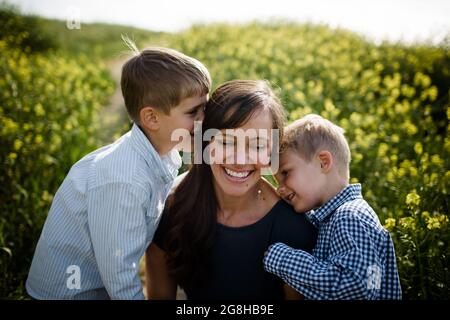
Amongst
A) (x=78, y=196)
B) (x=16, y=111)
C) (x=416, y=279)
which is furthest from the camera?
(x=16, y=111)

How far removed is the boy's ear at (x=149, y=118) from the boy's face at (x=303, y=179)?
662 mm

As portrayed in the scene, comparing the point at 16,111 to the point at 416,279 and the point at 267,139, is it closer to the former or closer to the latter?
the point at 267,139

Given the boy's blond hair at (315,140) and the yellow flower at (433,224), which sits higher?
the boy's blond hair at (315,140)

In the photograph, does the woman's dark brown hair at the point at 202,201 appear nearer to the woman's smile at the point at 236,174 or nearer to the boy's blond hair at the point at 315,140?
the boy's blond hair at the point at 315,140

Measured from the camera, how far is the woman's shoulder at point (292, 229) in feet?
6.84

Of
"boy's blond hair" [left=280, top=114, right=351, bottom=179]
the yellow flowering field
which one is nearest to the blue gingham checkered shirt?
"boy's blond hair" [left=280, top=114, right=351, bottom=179]

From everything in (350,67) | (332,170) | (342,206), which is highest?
(350,67)

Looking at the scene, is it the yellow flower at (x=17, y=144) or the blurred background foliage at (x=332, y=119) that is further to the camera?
the yellow flower at (x=17, y=144)

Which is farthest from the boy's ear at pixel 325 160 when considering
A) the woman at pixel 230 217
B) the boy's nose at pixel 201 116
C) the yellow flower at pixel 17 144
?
the yellow flower at pixel 17 144

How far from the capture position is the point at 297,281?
1.88m

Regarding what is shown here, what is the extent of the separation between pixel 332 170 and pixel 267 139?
14.7 inches

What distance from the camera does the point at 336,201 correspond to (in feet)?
6.72

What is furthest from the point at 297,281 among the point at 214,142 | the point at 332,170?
the point at 214,142
